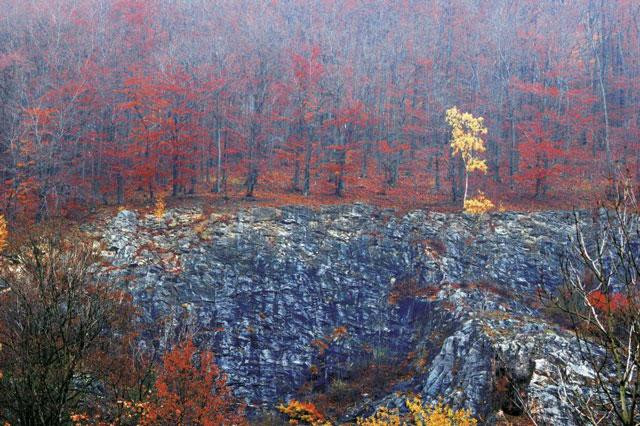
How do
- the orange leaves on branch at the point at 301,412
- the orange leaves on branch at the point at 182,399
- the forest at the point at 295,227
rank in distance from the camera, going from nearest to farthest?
the orange leaves on branch at the point at 182,399
the forest at the point at 295,227
the orange leaves on branch at the point at 301,412

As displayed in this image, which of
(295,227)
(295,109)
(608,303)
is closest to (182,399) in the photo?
(608,303)

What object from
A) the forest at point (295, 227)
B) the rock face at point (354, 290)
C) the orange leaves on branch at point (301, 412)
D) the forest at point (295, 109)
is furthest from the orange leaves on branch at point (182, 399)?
the forest at point (295, 109)

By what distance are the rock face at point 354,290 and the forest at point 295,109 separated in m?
4.30

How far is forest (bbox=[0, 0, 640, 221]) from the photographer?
3609 cm

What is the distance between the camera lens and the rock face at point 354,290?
22609 mm

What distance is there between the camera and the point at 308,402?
2344 cm

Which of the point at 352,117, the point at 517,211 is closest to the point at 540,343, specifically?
the point at 517,211

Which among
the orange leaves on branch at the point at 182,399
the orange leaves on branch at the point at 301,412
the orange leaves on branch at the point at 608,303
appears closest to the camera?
the orange leaves on branch at the point at 608,303

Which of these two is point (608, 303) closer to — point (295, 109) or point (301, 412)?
point (301, 412)

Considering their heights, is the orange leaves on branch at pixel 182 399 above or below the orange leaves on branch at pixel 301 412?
above

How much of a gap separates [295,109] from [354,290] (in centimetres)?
2016

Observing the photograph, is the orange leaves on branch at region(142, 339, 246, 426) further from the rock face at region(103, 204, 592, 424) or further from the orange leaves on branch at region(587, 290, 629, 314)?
the orange leaves on branch at region(587, 290, 629, 314)

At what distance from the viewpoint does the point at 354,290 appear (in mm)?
30250

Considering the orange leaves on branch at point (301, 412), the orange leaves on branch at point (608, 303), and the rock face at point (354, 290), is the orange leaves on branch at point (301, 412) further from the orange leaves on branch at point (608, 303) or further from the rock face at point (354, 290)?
the orange leaves on branch at point (608, 303)
